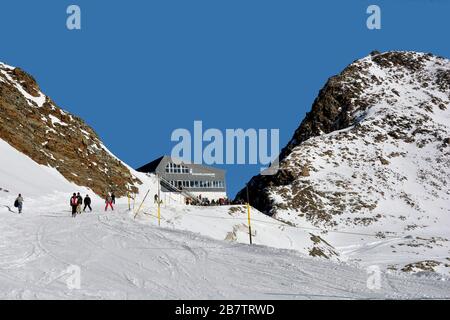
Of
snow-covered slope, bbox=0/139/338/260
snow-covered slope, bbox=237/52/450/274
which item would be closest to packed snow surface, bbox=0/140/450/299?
snow-covered slope, bbox=0/139/338/260

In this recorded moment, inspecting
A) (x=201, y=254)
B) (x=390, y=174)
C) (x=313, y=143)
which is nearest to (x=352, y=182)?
(x=390, y=174)

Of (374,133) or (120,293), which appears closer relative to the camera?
(120,293)

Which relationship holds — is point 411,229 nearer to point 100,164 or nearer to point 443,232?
point 443,232

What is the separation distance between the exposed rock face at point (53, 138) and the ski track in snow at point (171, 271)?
35286 mm

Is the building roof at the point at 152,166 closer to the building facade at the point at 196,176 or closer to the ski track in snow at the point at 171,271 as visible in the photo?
the building facade at the point at 196,176

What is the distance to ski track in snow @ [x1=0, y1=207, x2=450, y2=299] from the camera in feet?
41.9

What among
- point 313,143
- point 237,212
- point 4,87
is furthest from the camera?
point 313,143

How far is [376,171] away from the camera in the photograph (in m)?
92.5

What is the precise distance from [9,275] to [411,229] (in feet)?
213

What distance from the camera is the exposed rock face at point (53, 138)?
188 feet

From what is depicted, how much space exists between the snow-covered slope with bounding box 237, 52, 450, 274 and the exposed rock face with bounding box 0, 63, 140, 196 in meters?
22.9

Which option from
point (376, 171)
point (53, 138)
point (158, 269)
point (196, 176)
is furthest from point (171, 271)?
point (196, 176)

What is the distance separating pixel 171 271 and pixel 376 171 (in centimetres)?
8111
